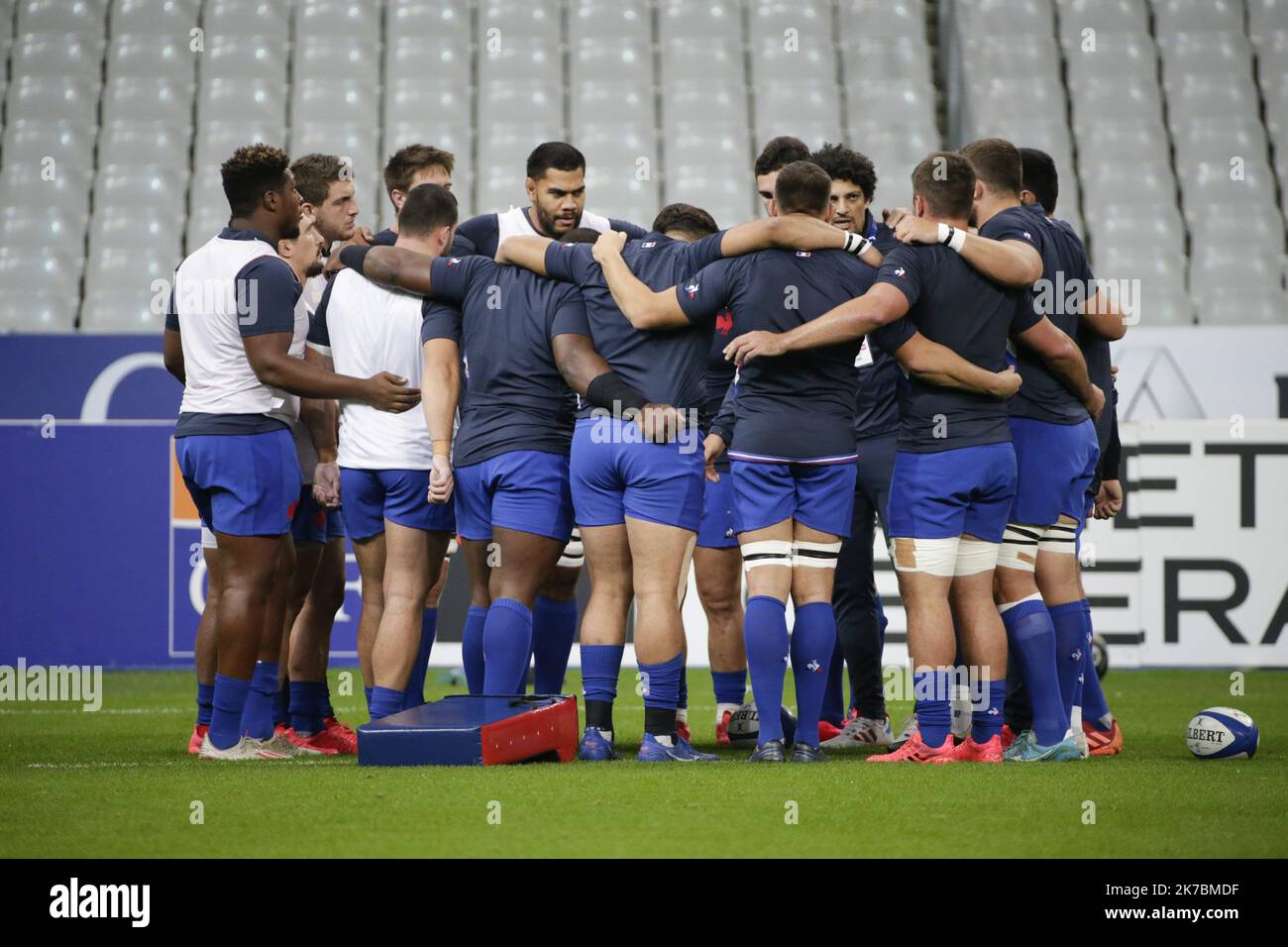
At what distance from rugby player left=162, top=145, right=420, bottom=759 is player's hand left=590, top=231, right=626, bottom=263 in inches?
44.6

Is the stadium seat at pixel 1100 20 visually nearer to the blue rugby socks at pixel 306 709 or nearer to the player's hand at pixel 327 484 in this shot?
the player's hand at pixel 327 484

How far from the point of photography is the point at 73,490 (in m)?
10.1

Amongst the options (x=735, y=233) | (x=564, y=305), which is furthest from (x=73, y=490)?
(x=735, y=233)

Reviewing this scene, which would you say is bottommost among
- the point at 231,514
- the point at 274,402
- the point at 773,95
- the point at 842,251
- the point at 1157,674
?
the point at 1157,674

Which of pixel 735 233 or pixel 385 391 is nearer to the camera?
pixel 735 233

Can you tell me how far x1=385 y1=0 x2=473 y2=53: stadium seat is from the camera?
14242 mm

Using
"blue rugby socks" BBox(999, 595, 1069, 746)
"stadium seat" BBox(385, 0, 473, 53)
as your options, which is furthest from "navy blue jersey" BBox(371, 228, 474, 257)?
"stadium seat" BBox(385, 0, 473, 53)

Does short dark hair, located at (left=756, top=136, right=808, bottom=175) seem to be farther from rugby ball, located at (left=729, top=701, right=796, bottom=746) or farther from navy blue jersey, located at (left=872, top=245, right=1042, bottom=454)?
rugby ball, located at (left=729, top=701, right=796, bottom=746)

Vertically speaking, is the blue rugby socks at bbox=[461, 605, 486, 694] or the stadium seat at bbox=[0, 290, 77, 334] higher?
the stadium seat at bbox=[0, 290, 77, 334]

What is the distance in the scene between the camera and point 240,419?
582cm

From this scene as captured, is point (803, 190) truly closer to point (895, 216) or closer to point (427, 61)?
point (895, 216)

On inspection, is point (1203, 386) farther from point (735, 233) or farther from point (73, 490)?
point (73, 490)

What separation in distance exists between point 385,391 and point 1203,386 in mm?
6318

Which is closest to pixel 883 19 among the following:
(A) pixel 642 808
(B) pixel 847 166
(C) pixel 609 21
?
(C) pixel 609 21
